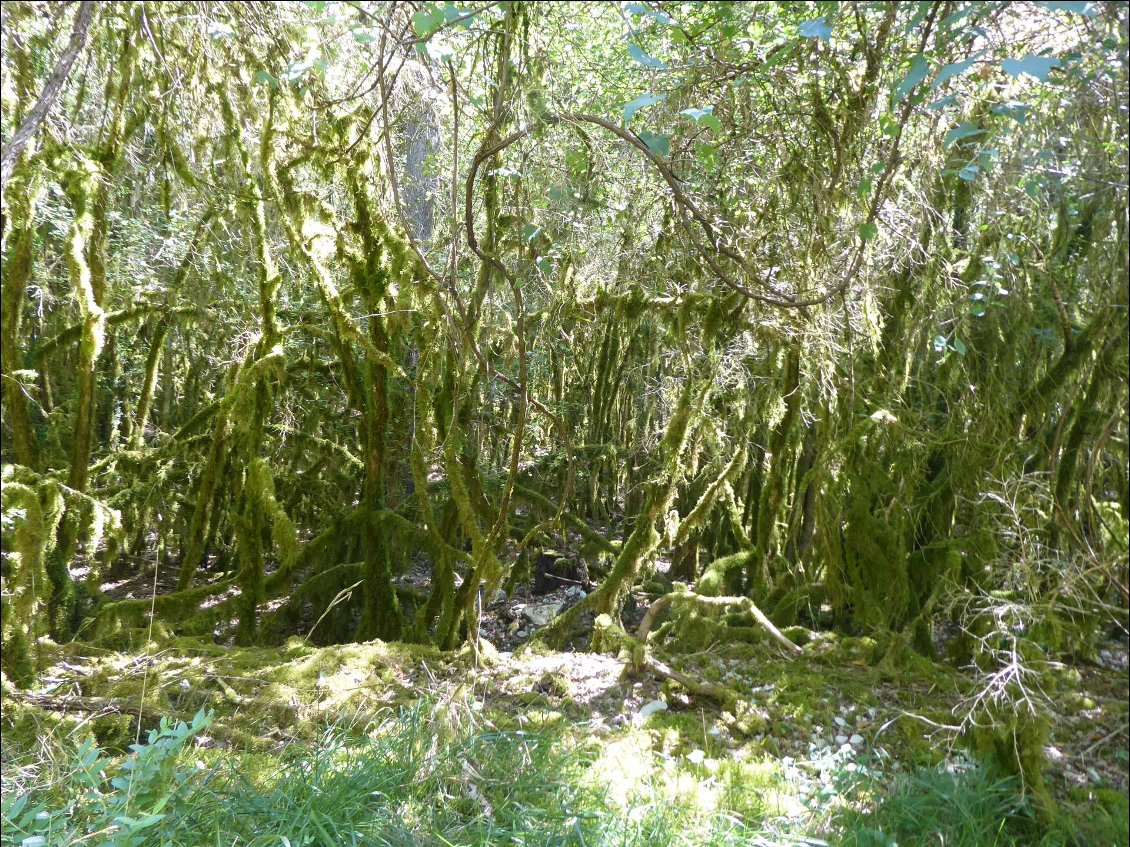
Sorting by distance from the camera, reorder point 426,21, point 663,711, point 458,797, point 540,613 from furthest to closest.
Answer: point 540,613 < point 663,711 < point 458,797 < point 426,21

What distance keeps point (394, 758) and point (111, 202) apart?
5725 millimetres

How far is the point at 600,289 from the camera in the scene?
716 cm

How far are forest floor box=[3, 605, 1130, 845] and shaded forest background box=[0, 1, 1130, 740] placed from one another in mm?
383

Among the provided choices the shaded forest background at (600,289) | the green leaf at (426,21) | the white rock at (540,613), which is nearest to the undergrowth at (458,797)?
the shaded forest background at (600,289)

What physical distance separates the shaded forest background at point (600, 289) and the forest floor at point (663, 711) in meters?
0.38

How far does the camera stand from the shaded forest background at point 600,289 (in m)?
3.45

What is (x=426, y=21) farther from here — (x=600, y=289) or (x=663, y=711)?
(x=600, y=289)

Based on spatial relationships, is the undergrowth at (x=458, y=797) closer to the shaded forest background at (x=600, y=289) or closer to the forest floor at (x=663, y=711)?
the forest floor at (x=663, y=711)

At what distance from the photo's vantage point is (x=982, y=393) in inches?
212

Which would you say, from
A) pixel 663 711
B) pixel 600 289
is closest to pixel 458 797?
pixel 663 711

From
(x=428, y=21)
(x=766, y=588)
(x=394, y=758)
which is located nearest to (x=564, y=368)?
(x=766, y=588)

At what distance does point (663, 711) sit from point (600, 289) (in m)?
3.80

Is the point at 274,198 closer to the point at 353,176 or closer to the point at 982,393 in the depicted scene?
the point at 353,176

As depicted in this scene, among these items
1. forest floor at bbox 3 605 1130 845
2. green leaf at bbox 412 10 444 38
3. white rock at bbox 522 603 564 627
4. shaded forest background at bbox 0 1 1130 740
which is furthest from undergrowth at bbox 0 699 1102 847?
white rock at bbox 522 603 564 627
